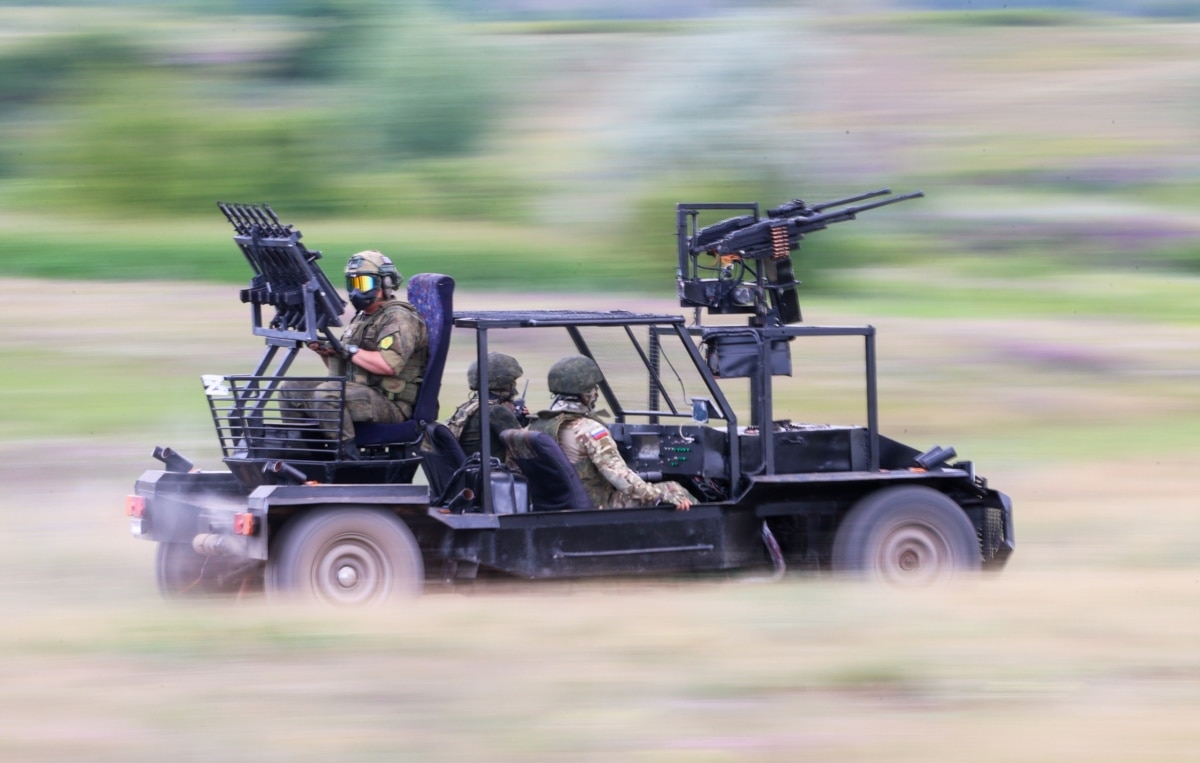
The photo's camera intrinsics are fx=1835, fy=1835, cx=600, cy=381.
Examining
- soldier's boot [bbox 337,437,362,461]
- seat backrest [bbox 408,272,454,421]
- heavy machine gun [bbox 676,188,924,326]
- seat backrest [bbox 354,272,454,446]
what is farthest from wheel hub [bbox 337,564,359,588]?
heavy machine gun [bbox 676,188,924,326]

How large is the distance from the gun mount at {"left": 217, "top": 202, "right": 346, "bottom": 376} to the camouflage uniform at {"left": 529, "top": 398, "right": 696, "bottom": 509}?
117 centimetres

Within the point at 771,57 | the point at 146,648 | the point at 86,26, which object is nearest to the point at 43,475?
the point at 146,648

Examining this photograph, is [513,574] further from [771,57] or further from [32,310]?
[771,57]

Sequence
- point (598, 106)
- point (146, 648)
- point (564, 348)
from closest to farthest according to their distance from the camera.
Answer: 1. point (146, 648)
2. point (564, 348)
3. point (598, 106)

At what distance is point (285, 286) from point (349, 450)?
31.9 inches

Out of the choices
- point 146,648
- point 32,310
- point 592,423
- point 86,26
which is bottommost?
point 146,648

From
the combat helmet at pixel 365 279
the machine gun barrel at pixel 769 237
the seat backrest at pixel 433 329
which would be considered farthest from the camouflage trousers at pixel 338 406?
the machine gun barrel at pixel 769 237

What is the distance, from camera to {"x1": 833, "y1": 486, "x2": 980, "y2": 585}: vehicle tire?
28.9 feet

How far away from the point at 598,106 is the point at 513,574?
1305 inches

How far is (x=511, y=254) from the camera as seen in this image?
26609mm

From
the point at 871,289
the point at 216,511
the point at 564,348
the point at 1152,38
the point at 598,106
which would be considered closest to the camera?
the point at 216,511

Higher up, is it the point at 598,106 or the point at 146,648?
the point at 598,106

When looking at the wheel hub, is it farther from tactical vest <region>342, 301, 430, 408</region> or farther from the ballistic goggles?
the ballistic goggles

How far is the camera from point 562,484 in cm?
851
